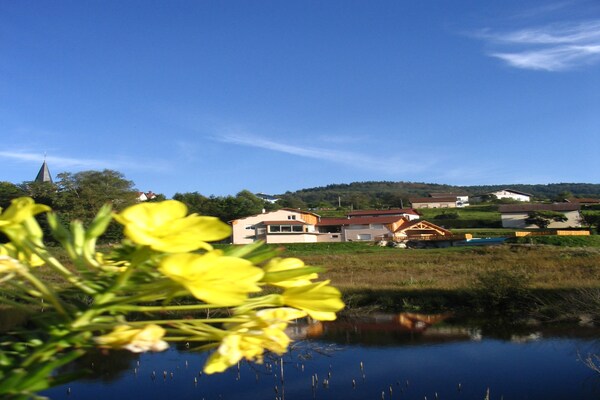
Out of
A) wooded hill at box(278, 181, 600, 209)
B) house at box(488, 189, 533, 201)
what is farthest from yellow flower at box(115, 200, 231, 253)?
house at box(488, 189, 533, 201)

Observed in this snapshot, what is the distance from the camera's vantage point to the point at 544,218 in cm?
3409

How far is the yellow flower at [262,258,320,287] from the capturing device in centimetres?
34

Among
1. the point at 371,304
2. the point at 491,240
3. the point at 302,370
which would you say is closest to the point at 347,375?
the point at 302,370

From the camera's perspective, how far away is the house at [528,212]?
113ft

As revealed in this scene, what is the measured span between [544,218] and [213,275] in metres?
38.4

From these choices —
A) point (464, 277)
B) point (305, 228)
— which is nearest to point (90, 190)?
point (305, 228)

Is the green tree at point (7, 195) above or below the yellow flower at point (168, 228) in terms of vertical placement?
above

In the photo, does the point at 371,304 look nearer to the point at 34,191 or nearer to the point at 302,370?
the point at 302,370

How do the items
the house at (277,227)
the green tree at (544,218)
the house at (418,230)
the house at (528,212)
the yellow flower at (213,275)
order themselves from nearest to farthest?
the yellow flower at (213,275) → the house at (418,230) → the house at (277,227) → the green tree at (544,218) → the house at (528,212)

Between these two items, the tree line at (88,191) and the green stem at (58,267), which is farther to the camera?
the tree line at (88,191)

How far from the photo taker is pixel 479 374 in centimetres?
632

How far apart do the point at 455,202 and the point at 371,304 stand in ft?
156

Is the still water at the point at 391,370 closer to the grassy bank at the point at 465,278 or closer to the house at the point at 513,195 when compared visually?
the grassy bank at the point at 465,278

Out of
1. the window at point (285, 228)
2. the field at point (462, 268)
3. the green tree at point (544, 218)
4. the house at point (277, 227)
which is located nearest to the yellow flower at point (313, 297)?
the field at point (462, 268)
